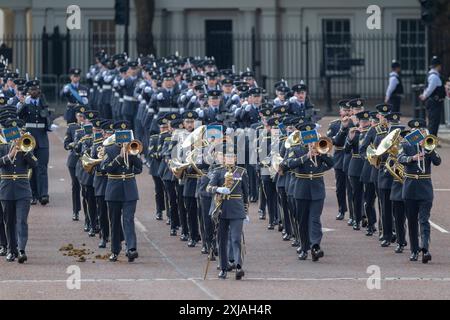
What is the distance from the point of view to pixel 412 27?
49.6 m

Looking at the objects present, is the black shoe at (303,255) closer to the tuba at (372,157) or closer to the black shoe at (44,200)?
the tuba at (372,157)

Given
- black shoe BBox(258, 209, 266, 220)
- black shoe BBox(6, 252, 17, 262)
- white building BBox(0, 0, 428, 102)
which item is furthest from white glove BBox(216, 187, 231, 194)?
white building BBox(0, 0, 428, 102)

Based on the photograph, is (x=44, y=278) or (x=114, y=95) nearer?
(x=44, y=278)

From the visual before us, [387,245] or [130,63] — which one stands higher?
[130,63]

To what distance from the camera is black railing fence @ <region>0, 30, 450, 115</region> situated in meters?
47.1

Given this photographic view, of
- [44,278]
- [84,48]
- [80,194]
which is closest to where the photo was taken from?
[44,278]

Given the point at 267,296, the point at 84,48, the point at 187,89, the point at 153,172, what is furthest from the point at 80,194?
the point at 84,48

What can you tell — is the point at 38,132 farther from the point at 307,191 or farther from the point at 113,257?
the point at 307,191

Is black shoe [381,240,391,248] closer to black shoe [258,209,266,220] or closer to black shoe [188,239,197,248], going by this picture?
black shoe [188,239,197,248]

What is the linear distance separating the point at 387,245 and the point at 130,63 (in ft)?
47.4

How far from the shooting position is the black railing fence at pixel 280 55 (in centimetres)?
4712
